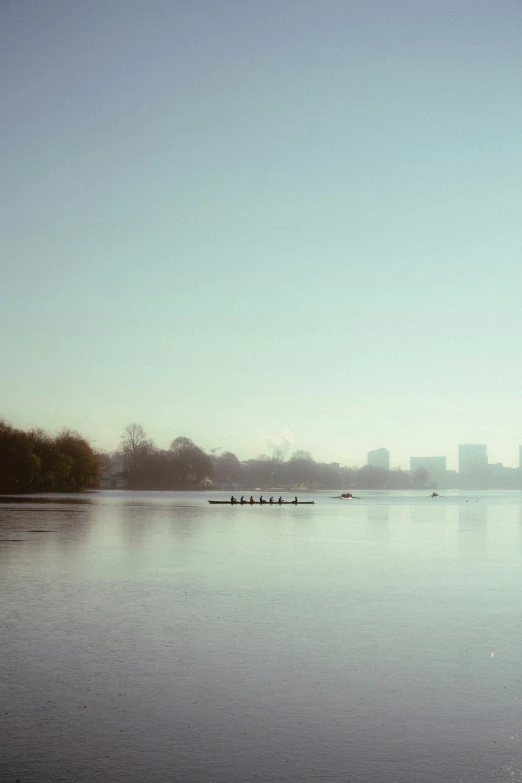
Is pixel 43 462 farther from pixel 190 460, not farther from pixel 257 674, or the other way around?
pixel 257 674

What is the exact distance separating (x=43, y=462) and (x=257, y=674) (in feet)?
331

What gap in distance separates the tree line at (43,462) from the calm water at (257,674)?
78472mm

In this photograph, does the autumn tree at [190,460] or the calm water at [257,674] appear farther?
the autumn tree at [190,460]

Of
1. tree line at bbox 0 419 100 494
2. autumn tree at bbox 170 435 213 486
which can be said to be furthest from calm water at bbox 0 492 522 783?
autumn tree at bbox 170 435 213 486

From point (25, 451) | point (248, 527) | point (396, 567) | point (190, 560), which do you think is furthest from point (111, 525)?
point (25, 451)

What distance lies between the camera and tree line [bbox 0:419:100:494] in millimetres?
98750

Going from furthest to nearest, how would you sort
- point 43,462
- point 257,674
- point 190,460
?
point 190,460, point 43,462, point 257,674

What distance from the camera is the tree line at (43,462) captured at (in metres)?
98.8

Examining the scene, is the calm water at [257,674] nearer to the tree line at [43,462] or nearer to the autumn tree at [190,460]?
the tree line at [43,462]

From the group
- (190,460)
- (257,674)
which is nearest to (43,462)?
(190,460)

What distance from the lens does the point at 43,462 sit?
4210 inches

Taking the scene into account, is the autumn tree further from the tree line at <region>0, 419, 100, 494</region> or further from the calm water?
the calm water

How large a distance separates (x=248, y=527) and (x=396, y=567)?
22.0m

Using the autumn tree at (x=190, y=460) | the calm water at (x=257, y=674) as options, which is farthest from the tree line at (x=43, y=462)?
the calm water at (x=257, y=674)
